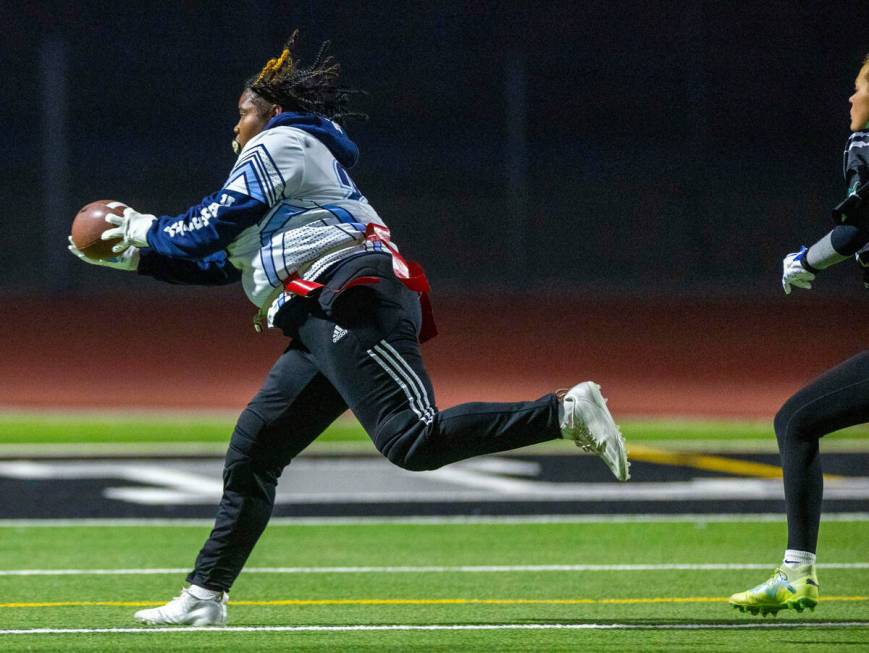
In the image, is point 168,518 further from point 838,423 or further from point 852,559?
point 838,423

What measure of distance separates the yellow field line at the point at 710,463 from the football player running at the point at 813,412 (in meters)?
5.94

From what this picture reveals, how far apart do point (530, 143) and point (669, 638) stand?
17.1 m

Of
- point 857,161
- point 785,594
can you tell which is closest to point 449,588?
point 785,594

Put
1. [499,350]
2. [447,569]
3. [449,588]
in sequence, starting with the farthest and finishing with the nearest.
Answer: [499,350], [447,569], [449,588]

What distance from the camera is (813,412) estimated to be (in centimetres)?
589

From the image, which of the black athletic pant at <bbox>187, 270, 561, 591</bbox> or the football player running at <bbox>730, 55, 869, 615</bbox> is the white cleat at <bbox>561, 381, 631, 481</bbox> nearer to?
the black athletic pant at <bbox>187, 270, 561, 591</bbox>

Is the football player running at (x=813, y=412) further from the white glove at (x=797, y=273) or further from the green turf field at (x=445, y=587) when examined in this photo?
the green turf field at (x=445, y=587)

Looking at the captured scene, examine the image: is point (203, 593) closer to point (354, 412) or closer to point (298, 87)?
point (354, 412)

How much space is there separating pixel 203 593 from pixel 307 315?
3.79 ft

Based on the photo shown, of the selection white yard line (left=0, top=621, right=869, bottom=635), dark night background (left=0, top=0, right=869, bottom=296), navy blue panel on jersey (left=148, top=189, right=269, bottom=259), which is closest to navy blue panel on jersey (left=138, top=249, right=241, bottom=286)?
navy blue panel on jersey (left=148, top=189, right=269, bottom=259)

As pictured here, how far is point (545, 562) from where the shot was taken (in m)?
8.16

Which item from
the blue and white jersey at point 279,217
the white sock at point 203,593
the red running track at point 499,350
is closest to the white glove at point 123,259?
the blue and white jersey at point 279,217

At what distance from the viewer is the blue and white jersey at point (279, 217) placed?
5.69 metres

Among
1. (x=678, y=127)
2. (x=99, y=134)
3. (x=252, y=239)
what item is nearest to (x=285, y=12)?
(x=99, y=134)
